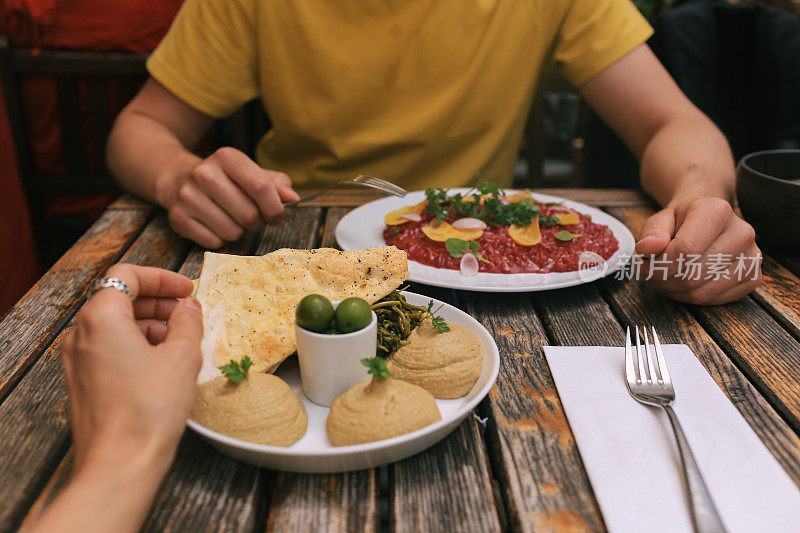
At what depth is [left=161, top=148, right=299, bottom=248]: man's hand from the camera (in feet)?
4.55

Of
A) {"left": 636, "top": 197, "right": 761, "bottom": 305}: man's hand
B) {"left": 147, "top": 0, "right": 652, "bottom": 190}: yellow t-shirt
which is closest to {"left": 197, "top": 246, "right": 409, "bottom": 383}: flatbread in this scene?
{"left": 636, "top": 197, "right": 761, "bottom": 305}: man's hand

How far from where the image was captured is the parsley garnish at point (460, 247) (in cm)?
125

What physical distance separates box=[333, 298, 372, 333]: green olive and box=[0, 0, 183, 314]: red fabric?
2100 millimetres

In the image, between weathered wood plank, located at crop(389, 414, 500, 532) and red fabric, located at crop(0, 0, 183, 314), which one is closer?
weathered wood plank, located at crop(389, 414, 500, 532)

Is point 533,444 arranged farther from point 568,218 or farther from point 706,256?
point 568,218

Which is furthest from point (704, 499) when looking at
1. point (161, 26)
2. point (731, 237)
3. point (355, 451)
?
point (161, 26)

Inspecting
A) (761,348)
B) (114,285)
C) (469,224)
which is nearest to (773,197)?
(761,348)

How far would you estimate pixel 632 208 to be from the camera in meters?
1.75

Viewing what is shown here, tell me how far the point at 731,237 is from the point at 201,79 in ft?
5.24

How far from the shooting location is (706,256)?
A: 1169 mm

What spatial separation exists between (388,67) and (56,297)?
1224mm

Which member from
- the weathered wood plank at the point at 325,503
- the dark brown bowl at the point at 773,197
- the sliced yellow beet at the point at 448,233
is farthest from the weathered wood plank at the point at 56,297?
the dark brown bowl at the point at 773,197

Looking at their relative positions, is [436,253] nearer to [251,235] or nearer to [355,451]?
[251,235]

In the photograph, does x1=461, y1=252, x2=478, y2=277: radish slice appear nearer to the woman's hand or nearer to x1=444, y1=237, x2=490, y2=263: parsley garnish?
x1=444, y1=237, x2=490, y2=263: parsley garnish
